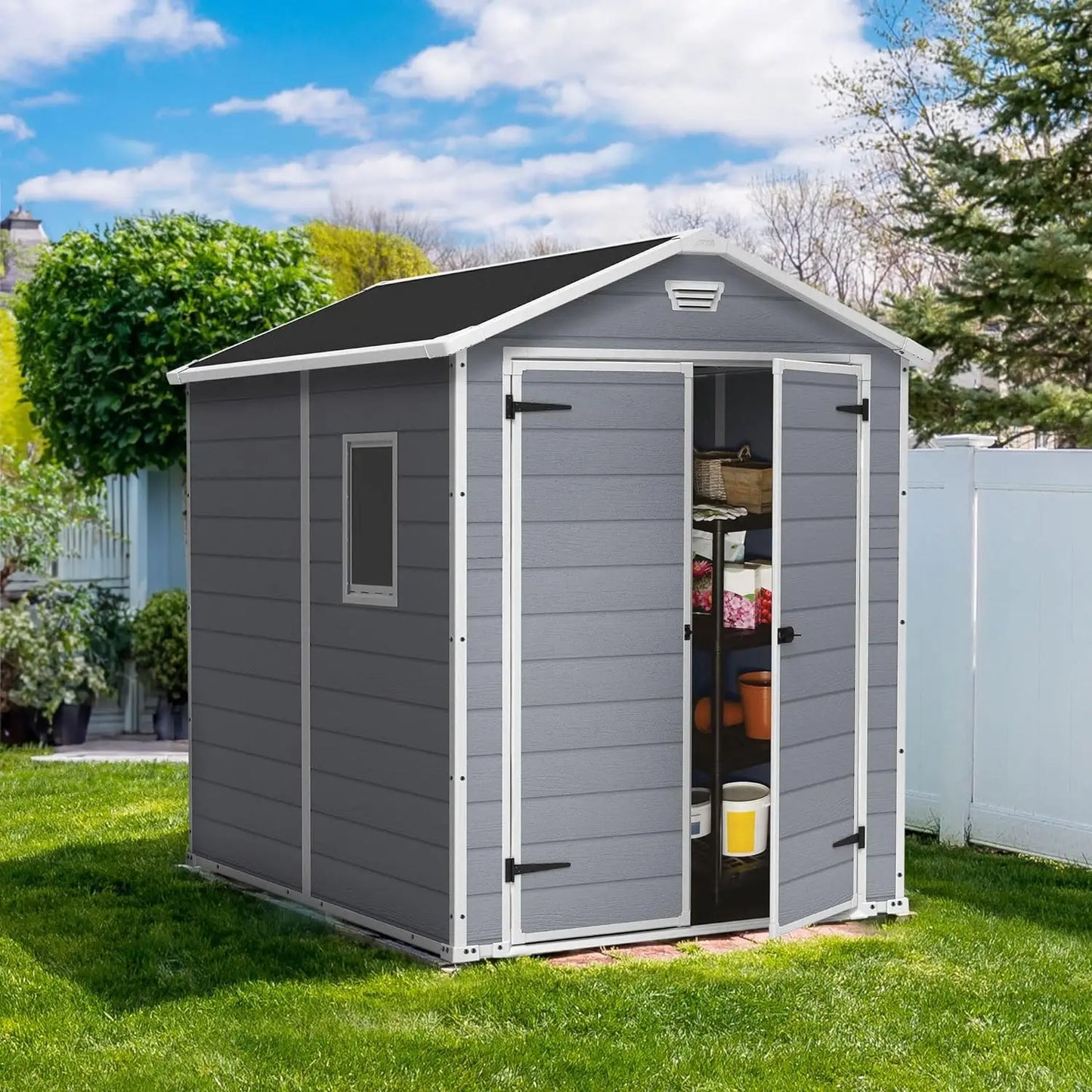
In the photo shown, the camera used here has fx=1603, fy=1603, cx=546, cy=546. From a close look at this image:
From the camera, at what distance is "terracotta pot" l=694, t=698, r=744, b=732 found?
6.28 meters

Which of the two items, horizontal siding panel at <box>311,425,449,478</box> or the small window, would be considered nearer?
horizontal siding panel at <box>311,425,449,478</box>

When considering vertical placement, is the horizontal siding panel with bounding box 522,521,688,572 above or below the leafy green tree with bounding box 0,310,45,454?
below

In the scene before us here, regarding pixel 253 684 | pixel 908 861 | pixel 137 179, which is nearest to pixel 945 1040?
pixel 908 861

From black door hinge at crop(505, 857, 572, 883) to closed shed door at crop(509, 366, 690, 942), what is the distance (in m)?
0.01

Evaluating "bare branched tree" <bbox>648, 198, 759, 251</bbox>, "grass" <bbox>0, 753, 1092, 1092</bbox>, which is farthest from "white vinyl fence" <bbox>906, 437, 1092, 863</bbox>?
"bare branched tree" <bbox>648, 198, 759, 251</bbox>

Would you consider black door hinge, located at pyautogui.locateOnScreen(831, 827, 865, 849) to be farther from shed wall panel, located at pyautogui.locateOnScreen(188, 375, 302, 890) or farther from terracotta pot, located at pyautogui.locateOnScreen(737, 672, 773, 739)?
shed wall panel, located at pyautogui.locateOnScreen(188, 375, 302, 890)

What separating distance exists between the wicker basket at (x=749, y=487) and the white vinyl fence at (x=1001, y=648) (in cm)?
152

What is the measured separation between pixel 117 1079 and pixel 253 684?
7.39 ft

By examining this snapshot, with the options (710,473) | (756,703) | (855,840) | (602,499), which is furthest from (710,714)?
(602,499)

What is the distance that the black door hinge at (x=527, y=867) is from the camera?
5445 mm

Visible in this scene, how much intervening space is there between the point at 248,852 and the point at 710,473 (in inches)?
96.2

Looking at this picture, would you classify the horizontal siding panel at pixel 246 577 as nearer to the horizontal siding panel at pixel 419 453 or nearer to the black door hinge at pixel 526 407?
the horizontal siding panel at pixel 419 453

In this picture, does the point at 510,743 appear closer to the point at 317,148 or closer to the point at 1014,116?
the point at 1014,116

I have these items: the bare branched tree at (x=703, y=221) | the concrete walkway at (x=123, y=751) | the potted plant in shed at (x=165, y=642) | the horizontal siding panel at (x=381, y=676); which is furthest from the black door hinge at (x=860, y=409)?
the bare branched tree at (x=703, y=221)
